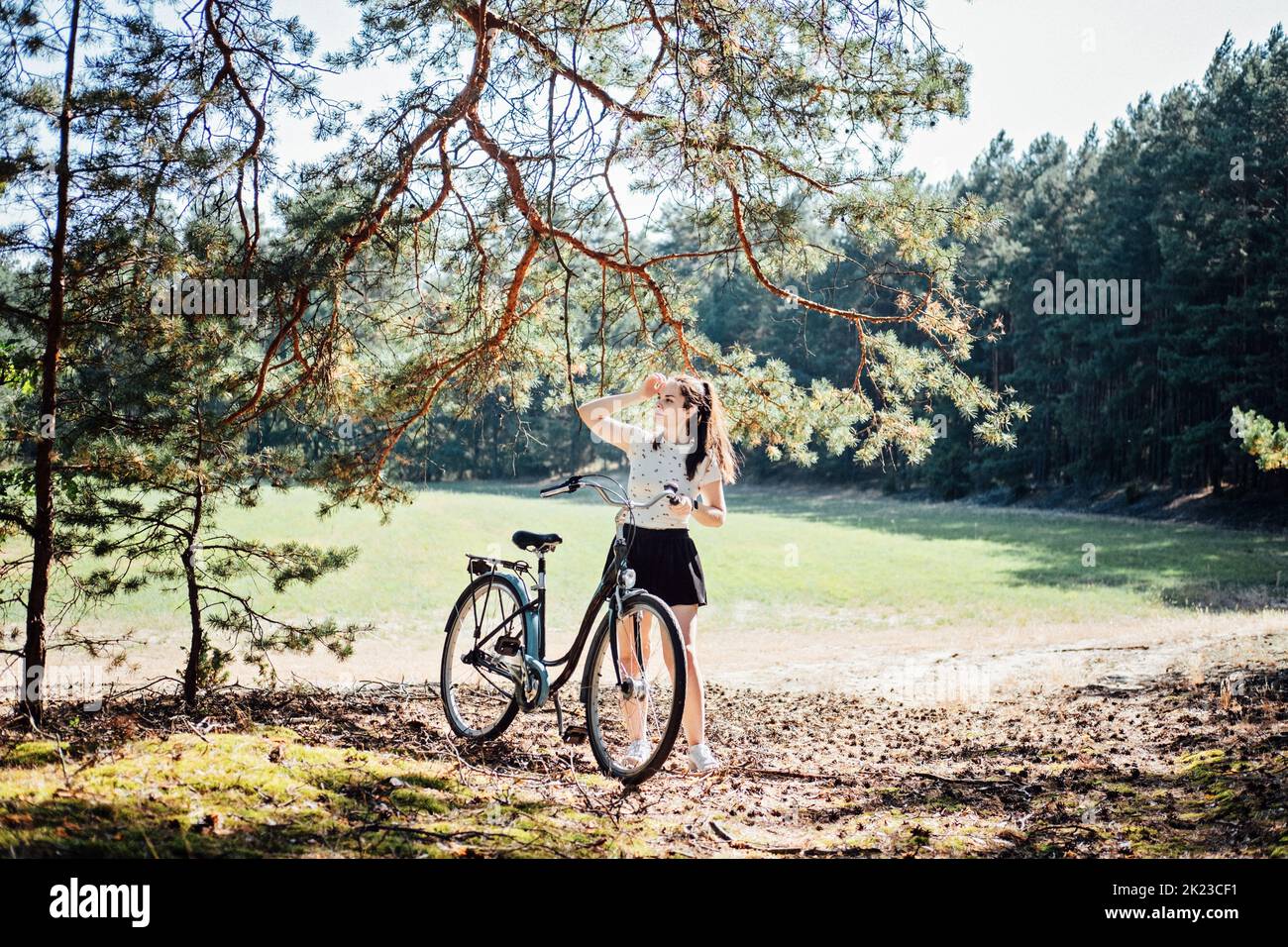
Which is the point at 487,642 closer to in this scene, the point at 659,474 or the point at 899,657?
the point at 659,474

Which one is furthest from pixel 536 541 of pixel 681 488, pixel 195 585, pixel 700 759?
pixel 195 585

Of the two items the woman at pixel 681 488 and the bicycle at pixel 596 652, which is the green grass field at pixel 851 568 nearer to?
the bicycle at pixel 596 652

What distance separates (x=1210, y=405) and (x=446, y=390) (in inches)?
1268

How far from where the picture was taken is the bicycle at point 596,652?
13.4 feet

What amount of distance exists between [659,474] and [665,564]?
1.54ft

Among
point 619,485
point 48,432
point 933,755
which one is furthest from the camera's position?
point 933,755

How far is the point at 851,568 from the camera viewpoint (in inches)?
853

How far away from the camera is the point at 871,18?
5328mm

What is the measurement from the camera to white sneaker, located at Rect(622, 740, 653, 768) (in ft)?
13.8

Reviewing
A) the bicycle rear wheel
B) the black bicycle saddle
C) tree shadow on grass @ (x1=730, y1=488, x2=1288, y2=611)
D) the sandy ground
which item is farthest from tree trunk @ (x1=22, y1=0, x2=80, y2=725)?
tree shadow on grass @ (x1=730, y1=488, x2=1288, y2=611)

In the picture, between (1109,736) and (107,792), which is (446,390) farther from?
(1109,736)

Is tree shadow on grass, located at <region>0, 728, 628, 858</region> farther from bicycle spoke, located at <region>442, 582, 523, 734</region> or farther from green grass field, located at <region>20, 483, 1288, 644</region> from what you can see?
green grass field, located at <region>20, 483, 1288, 644</region>

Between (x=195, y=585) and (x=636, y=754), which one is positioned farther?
(x=195, y=585)
